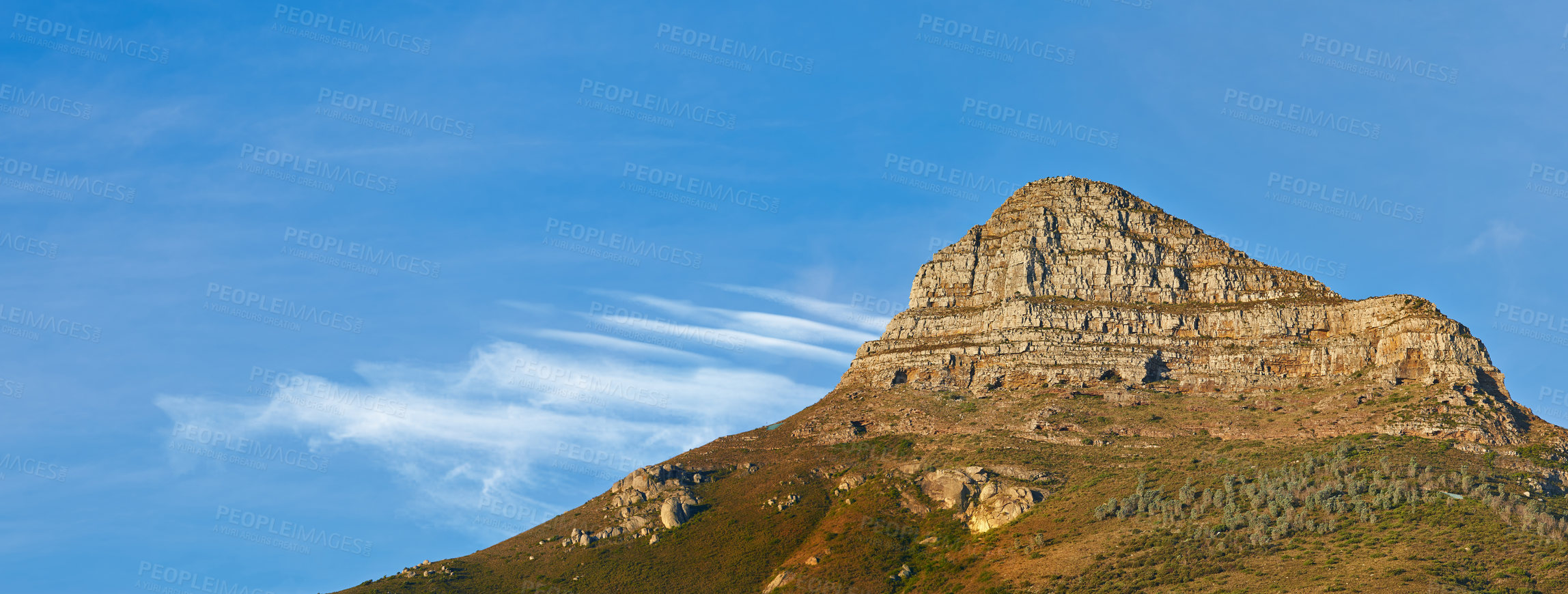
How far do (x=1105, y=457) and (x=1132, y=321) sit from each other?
1152 inches

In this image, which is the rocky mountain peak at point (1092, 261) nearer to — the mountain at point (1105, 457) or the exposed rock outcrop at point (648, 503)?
the mountain at point (1105, 457)

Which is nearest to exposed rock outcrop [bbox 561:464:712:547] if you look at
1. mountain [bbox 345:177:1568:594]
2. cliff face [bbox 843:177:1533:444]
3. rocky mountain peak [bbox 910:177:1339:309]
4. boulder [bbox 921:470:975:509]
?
mountain [bbox 345:177:1568:594]

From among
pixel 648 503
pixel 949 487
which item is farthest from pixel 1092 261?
pixel 648 503

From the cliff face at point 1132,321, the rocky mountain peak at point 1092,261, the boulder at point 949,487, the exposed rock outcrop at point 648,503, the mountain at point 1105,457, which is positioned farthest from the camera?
the rocky mountain peak at point 1092,261

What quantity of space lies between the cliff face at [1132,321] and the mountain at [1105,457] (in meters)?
0.32

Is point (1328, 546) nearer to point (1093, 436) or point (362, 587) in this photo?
point (1093, 436)

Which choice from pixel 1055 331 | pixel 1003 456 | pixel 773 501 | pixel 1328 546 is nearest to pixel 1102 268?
pixel 1055 331

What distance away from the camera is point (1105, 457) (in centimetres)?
12594

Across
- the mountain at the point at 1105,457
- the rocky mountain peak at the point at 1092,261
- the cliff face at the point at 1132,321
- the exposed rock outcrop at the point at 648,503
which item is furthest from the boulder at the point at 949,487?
the rocky mountain peak at the point at 1092,261

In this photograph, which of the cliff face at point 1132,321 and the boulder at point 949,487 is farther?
the cliff face at point 1132,321

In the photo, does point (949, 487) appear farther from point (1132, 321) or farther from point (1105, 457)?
point (1132, 321)

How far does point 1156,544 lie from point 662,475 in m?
Result: 58.4

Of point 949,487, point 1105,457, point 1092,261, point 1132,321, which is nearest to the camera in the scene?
point 949,487

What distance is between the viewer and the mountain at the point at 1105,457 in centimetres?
9588
